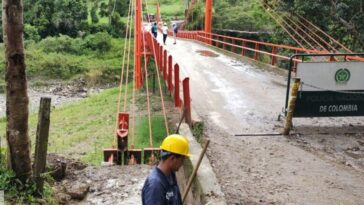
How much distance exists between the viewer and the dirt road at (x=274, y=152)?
21.8ft

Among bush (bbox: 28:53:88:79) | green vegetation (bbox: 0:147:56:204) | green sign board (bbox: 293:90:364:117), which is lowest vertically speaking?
bush (bbox: 28:53:88:79)

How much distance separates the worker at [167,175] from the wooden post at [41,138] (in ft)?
10.4

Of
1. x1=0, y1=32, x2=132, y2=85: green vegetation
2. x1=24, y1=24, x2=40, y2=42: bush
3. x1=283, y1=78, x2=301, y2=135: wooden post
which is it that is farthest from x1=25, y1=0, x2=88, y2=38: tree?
x1=283, y1=78, x2=301, y2=135: wooden post

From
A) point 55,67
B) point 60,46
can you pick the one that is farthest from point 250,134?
point 60,46

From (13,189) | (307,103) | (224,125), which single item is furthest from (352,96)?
(13,189)

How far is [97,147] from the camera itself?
14.5m

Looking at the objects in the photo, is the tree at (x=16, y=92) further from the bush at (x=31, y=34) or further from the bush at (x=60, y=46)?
the bush at (x=31, y=34)

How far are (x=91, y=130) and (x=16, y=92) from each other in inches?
457

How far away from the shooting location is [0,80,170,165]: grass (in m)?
13.2

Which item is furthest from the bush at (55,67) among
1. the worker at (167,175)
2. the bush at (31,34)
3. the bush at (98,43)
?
the worker at (167,175)

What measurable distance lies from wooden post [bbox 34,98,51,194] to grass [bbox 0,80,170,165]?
14.6ft

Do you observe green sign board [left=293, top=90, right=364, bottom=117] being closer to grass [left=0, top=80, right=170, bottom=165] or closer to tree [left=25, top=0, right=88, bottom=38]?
grass [left=0, top=80, right=170, bottom=165]

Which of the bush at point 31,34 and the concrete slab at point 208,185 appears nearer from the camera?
the concrete slab at point 208,185

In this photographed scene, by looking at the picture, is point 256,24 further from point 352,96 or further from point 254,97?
point 352,96
